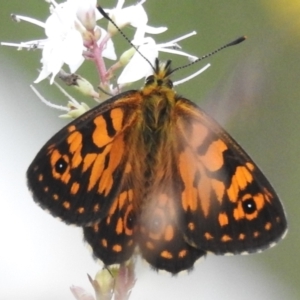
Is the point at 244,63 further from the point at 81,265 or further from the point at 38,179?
the point at 81,265

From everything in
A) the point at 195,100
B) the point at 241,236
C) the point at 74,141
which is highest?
the point at 195,100

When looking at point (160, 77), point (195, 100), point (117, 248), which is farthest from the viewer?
point (195, 100)

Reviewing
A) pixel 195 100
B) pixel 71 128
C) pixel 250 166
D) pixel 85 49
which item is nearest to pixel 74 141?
pixel 71 128

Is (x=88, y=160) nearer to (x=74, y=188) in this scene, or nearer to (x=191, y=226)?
(x=74, y=188)

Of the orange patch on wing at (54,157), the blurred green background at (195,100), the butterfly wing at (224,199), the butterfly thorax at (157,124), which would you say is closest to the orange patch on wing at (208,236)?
the butterfly wing at (224,199)

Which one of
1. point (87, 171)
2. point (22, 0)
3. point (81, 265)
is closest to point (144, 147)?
point (87, 171)

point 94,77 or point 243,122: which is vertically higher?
point 94,77

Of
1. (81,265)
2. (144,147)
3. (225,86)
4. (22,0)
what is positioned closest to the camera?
(225,86)
